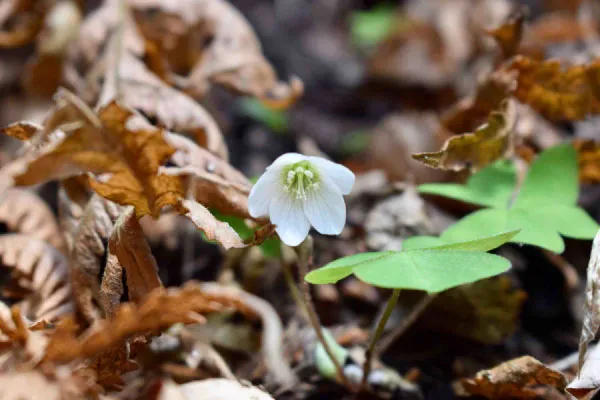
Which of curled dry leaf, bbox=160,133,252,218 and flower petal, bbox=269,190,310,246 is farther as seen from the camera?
curled dry leaf, bbox=160,133,252,218

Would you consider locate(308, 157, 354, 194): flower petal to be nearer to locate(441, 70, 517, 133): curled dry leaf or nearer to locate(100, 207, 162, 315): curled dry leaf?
locate(100, 207, 162, 315): curled dry leaf

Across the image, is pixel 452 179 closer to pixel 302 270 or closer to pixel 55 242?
pixel 302 270

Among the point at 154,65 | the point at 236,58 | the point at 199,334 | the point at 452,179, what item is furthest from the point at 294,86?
the point at 199,334

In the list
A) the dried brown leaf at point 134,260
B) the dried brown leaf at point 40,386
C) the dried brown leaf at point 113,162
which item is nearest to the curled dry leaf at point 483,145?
the dried brown leaf at point 113,162

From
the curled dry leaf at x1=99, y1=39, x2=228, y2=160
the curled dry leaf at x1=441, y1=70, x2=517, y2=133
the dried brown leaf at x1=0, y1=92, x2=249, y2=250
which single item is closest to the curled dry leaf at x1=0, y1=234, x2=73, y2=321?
the dried brown leaf at x1=0, y1=92, x2=249, y2=250

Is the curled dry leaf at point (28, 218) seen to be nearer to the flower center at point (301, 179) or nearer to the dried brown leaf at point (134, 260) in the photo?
the dried brown leaf at point (134, 260)

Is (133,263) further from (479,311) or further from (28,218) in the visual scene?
(479,311)
